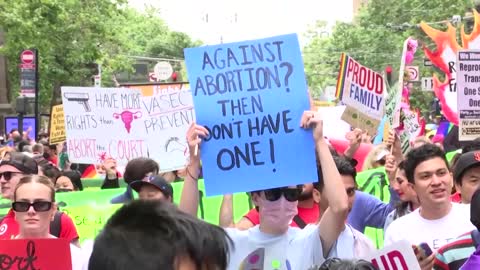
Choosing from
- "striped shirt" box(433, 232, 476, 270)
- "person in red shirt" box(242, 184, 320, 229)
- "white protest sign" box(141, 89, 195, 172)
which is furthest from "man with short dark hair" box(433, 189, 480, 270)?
"white protest sign" box(141, 89, 195, 172)

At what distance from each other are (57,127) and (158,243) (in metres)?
12.5

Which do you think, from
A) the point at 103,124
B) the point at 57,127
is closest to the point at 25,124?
the point at 57,127

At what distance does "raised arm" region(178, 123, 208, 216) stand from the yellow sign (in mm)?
9965

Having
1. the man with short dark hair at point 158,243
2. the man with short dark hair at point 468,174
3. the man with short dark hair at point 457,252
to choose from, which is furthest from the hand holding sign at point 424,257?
the man with short dark hair at point 158,243

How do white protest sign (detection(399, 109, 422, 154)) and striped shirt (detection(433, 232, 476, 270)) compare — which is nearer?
striped shirt (detection(433, 232, 476, 270))

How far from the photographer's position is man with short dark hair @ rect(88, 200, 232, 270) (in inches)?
65.4

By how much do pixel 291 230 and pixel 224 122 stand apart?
60 cm

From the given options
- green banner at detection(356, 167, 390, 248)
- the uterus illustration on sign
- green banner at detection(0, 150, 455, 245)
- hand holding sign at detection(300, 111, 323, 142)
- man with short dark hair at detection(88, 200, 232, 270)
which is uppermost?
hand holding sign at detection(300, 111, 323, 142)

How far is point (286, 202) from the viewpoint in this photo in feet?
12.6

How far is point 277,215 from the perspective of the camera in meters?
3.74

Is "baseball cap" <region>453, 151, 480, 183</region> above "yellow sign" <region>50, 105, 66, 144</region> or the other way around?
above

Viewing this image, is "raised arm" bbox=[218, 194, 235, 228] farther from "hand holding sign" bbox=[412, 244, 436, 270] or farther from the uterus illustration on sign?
the uterus illustration on sign

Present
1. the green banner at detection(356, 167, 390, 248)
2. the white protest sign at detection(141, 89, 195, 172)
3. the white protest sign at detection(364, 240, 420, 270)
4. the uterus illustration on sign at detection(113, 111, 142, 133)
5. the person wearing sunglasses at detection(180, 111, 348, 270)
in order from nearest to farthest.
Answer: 1. the white protest sign at detection(364, 240, 420, 270)
2. the person wearing sunglasses at detection(180, 111, 348, 270)
3. the green banner at detection(356, 167, 390, 248)
4. the white protest sign at detection(141, 89, 195, 172)
5. the uterus illustration on sign at detection(113, 111, 142, 133)

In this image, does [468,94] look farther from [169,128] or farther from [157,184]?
[157,184]
